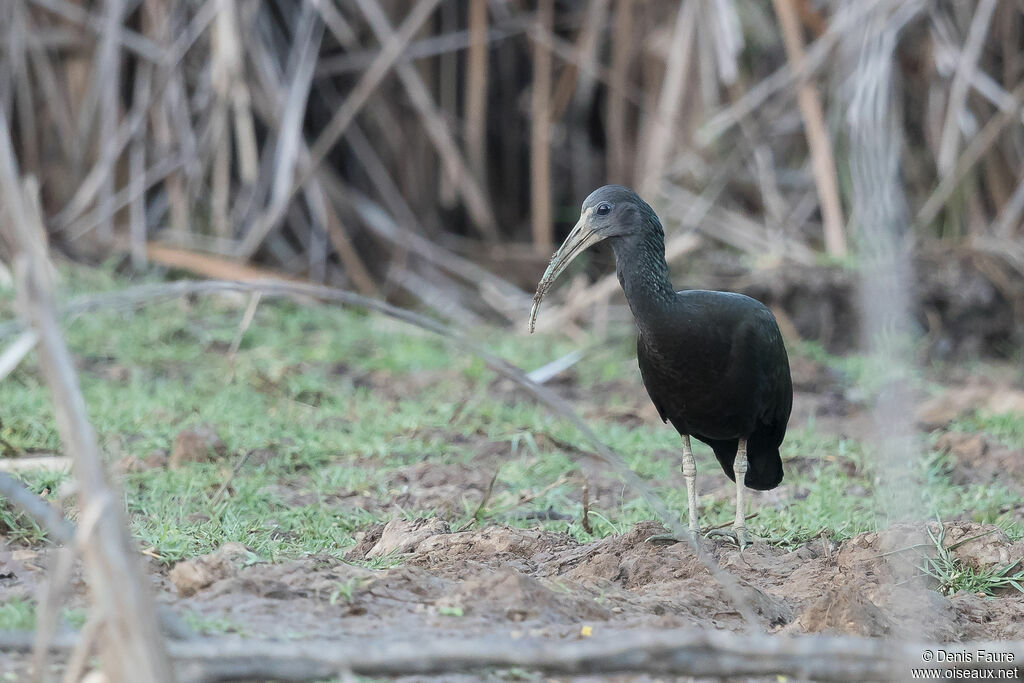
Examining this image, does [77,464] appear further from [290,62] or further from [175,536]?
[290,62]

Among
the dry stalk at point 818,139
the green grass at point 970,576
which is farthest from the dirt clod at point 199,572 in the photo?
the dry stalk at point 818,139

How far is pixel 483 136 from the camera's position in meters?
8.16

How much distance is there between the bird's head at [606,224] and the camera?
3543 mm

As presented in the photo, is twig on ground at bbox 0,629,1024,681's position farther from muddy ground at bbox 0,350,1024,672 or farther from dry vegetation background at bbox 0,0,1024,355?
dry vegetation background at bbox 0,0,1024,355

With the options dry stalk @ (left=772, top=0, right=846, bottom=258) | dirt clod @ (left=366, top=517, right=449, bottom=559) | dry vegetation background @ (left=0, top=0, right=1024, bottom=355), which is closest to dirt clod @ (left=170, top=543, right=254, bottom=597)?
dirt clod @ (left=366, top=517, right=449, bottom=559)

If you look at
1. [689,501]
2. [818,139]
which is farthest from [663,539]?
[818,139]

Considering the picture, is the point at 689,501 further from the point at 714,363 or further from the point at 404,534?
the point at 404,534

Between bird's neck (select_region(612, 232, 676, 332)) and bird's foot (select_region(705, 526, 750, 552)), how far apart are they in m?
0.64

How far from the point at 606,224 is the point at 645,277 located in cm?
23

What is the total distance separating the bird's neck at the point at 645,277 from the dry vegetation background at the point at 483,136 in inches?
131

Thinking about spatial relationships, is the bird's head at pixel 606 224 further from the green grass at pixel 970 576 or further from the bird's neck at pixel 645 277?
the green grass at pixel 970 576

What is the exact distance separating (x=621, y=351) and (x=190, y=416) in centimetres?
259

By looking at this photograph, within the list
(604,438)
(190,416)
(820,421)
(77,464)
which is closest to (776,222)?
(820,421)

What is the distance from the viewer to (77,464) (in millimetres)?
1621
